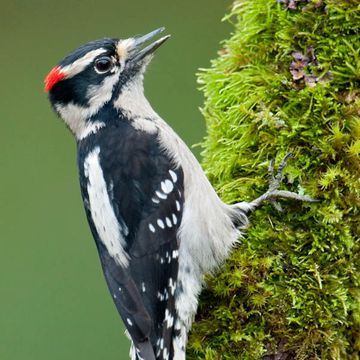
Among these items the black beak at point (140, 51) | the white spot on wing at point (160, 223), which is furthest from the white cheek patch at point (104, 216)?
the black beak at point (140, 51)

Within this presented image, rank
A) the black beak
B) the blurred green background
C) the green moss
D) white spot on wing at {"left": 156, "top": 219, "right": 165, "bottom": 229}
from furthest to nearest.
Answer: the blurred green background, the black beak, white spot on wing at {"left": 156, "top": 219, "right": 165, "bottom": 229}, the green moss

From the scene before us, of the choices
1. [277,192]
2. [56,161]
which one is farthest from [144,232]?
[56,161]

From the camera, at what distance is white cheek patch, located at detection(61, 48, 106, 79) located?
3.09m

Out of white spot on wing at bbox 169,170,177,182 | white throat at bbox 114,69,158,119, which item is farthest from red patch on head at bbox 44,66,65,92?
white spot on wing at bbox 169,170,177,182

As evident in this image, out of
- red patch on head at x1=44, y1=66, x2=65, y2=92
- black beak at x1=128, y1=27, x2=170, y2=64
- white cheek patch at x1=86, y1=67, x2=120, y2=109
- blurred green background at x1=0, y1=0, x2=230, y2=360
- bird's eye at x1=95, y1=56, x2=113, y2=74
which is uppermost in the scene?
red patch on head at x1=44, y1=66, x2=65, y2=92

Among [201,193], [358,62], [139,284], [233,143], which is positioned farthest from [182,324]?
[358,62]

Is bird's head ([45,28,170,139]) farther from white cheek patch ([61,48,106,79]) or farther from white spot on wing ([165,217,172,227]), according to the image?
white spot on wing ([165,217,172,227])

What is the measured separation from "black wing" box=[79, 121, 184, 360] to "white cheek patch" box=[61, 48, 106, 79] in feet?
1.00

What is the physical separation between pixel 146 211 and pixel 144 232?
0.08 meters

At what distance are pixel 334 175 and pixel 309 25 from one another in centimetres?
53

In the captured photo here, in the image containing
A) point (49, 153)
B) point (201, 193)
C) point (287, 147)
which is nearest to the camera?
point (287, 147)

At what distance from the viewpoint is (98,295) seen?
179 inches

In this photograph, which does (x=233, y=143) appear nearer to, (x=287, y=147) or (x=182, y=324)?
(x=287, y=147)

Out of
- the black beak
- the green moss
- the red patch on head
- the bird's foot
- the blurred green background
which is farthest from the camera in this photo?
the blurred green background
